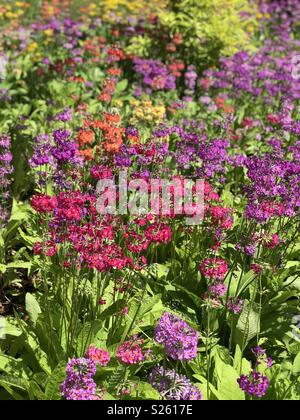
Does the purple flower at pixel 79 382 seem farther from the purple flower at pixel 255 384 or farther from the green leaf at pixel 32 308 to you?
the green leaf at pixel 32 308

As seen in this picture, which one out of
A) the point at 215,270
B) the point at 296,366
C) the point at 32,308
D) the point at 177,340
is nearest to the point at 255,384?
the point at 177,340

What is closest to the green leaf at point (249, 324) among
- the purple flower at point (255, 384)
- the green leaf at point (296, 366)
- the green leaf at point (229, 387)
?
the green leaf at point (296, 366)

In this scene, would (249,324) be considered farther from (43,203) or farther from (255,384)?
(43,203)

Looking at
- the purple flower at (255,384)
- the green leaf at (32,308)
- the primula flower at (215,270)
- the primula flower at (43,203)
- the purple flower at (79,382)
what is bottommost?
the green leaf at (32,308)

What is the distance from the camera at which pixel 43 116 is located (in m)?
7.85

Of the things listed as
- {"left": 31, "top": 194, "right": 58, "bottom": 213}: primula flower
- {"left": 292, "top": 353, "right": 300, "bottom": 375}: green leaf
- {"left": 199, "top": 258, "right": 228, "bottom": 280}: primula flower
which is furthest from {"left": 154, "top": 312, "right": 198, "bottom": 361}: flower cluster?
{"left": 292, "top": 353, "right": 300, "bottom": 375}: green leaf

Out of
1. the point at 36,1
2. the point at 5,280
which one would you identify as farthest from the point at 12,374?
the point at 36,1

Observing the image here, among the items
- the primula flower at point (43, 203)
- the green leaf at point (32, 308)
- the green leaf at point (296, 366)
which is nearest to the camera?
the primula flower at point (43, 203)

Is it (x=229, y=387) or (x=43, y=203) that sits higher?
(x=43, y=203)

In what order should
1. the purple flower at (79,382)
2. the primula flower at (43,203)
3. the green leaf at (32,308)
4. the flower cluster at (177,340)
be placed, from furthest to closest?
the green leaf at (32,308) < the primula flower at (43,203) < the flower cluster at (177,340) < the purple flower at (79,382)

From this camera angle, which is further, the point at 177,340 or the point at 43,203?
the point at 43,203

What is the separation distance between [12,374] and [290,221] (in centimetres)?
230

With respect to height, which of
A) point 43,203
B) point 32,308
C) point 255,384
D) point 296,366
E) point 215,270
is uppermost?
point 43,203

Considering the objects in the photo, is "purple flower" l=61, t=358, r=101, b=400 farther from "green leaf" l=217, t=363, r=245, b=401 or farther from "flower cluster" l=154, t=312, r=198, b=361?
"green leaf" l=217, t=363, r=245, b=401
